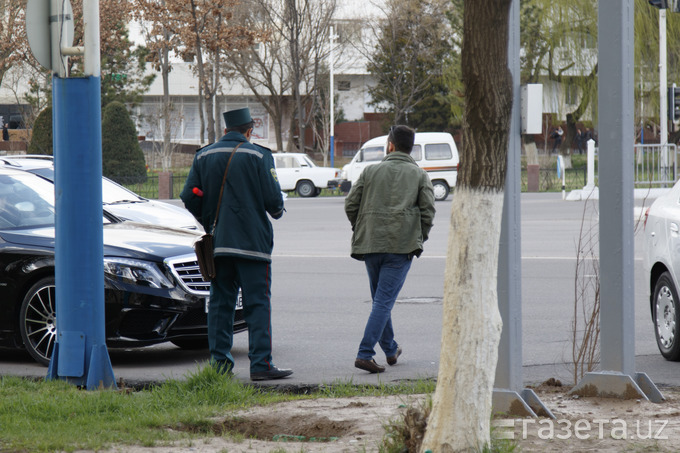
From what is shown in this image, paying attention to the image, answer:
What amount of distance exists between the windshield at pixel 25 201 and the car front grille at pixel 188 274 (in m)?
1.34

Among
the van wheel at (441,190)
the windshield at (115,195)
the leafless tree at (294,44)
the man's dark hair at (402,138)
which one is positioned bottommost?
the van wheel at (441,190)

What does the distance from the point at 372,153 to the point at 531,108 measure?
1068 inches

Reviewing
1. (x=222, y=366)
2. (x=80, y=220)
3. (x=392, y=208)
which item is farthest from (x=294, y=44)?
(x=222, y=366)

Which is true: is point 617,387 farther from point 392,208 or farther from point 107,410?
point 107,410

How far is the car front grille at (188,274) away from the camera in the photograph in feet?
25.4

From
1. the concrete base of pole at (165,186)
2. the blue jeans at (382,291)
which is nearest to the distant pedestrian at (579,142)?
the concrete base of pole at (165,186)

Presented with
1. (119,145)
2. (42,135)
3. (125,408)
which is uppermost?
(42,135)

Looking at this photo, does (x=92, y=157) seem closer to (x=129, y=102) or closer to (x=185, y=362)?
(x=185, y=362)

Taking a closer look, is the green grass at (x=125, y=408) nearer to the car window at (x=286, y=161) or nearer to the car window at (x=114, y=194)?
the car window at (x=114, y=194)

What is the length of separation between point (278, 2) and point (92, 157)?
133ft

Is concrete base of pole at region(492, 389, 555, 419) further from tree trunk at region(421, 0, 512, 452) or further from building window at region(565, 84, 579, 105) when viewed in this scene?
building window at region(565, 84, 579, 105)

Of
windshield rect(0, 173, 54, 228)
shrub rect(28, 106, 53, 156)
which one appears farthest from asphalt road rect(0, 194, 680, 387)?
shrub rect(28, 106, 53, 156)

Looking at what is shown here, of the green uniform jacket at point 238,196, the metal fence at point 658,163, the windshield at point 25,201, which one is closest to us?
the green uniform jacket at point 238,196

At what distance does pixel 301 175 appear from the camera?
120ft
